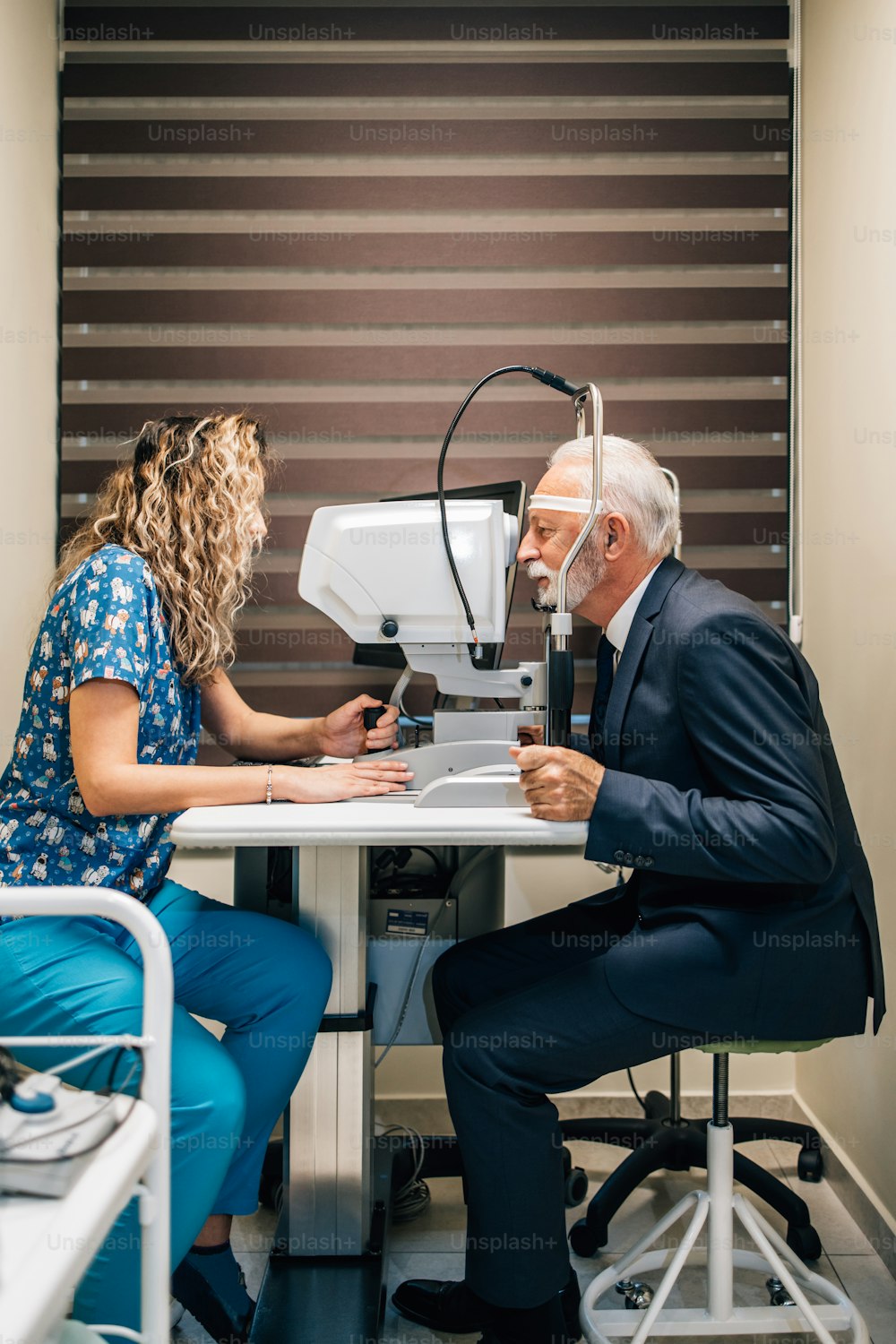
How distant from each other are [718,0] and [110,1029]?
99.1 inches

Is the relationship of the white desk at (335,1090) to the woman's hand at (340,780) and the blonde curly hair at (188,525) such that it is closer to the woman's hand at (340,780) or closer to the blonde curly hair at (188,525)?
the woman's hand at (340,780)

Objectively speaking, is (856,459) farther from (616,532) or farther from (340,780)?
(340,780)

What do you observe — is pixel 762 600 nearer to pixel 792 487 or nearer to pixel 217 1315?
pixel 792 487

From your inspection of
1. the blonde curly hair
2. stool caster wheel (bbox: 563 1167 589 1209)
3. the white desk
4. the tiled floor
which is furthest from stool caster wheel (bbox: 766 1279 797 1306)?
the blonde curly hair

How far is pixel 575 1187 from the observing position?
80.4 inches

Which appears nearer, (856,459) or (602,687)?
(602,687)

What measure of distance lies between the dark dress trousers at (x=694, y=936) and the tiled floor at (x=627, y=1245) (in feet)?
1.43

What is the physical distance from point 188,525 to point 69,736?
0.39m

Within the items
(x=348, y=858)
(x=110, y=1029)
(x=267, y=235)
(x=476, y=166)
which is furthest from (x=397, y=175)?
(x=110, y=1029)

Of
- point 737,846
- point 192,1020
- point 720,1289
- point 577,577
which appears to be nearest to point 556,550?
point 577,577

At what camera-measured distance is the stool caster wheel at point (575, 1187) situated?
203 centimetres

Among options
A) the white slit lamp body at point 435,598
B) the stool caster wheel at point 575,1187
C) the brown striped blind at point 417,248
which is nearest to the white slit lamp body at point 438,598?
the white slit lamp body at point 435,598

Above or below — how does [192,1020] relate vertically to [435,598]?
below

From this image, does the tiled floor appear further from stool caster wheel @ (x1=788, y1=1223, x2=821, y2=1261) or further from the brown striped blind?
the brown striped blind
